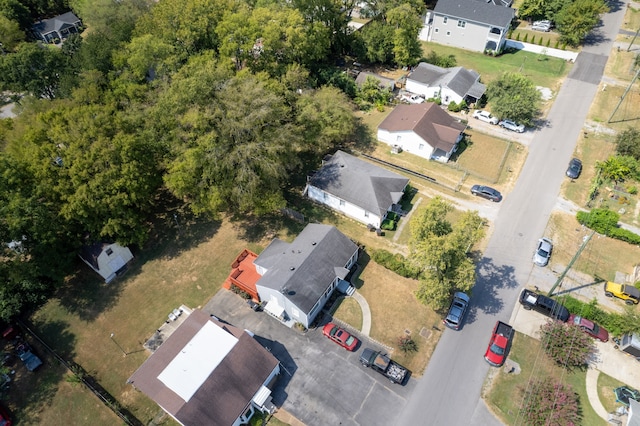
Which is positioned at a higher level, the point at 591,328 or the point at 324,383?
the point at 591,328

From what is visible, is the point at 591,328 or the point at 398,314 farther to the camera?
the point at 398,314

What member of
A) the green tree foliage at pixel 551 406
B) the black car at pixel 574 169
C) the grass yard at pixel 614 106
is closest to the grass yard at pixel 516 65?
the grass yard at pixel 614 106

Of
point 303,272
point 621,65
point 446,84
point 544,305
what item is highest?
point 621,65

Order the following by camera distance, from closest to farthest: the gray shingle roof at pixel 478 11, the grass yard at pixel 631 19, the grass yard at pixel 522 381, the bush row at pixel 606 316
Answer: the grass yard at pixel 522 381 → the bush row at pixel 606 316 → the gray shingle roof at pixel 478 11 → the grass yard at pixel 631 19

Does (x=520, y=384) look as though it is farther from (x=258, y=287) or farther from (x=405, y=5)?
(x=405, y=5)

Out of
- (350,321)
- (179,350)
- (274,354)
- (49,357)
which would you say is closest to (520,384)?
(350,321)

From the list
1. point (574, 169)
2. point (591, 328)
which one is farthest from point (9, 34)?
point (591, 328)

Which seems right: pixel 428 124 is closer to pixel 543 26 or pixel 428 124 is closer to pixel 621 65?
pixel 621 65

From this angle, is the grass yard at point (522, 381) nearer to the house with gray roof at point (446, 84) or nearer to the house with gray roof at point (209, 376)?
the house with gray roof at point (209, 376)
